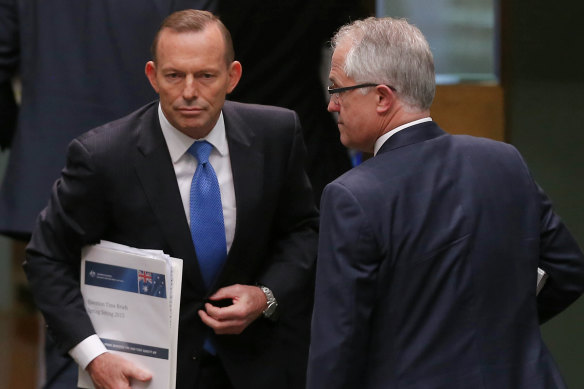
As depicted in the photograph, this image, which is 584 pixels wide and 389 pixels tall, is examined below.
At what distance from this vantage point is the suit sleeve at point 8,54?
3947 mm

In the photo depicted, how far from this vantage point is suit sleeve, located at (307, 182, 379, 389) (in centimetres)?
265

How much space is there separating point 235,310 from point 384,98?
0.69 metres

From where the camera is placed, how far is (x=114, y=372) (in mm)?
3111

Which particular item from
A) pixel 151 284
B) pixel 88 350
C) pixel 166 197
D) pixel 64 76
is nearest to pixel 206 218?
pixel 166 197

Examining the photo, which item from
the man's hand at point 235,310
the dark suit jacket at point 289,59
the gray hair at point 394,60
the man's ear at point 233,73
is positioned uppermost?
A: the gray hair at point 394,60

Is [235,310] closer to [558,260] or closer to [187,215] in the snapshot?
[187,215]

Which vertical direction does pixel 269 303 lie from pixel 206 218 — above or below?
below

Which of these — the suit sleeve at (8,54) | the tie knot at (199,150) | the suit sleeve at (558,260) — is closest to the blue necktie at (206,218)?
the tie knot at (199,150)

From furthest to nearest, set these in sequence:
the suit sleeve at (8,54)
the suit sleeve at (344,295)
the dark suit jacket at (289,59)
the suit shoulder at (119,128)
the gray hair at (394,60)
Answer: the dark suit jacket at (289,59)
the suit sleeve at (8,54)
the suit shoulder at (119,128)
the gray hair at (394,60)
the suit sleeve at (344,295)

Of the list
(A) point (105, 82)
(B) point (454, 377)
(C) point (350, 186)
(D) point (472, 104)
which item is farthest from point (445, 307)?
(D) point (472, 104)

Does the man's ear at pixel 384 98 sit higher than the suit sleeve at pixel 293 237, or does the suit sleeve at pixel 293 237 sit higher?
the man's ear at pixel 384 98

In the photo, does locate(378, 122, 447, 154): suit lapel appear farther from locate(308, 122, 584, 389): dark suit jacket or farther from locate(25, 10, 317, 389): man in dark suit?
locate(25, 10, 317, 389): man in dark suit

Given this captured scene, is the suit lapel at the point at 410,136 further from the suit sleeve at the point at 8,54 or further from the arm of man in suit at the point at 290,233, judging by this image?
the suit sleeve at the point at 8,54

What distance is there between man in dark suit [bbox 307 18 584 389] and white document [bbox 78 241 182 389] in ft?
1.61
